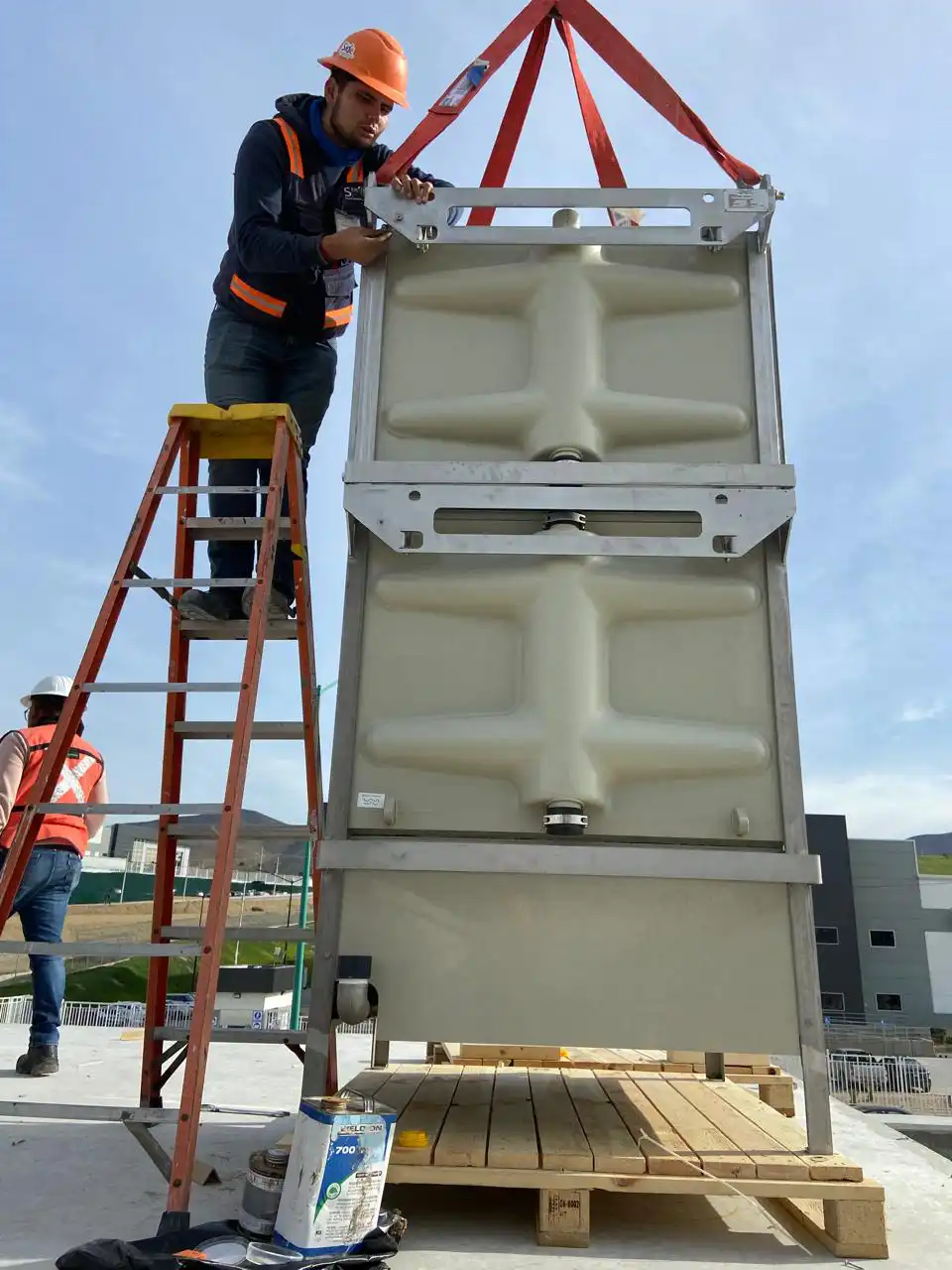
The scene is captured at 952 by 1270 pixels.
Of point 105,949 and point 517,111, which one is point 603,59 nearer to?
point 517,111

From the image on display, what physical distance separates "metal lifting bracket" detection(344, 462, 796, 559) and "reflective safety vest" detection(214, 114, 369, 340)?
1.23 meters

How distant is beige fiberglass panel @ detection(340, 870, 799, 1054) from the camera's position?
2727mm

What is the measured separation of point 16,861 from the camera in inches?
108

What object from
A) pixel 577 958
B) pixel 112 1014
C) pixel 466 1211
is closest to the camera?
pixel 466 1211

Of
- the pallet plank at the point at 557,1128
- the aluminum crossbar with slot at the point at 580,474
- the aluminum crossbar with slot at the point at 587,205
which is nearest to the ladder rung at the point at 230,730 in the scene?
the aluminum crossbar with slot at the point at 580,474

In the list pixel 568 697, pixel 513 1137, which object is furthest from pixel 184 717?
pixel 513 1137

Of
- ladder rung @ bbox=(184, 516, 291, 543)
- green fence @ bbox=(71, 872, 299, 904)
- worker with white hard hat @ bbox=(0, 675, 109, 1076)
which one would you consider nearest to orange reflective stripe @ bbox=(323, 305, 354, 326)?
ladder rung @ bbox=(184, 516, 291, 543)

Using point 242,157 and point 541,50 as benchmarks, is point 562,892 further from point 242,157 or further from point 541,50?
point 541,50

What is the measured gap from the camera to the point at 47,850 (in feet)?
14.3

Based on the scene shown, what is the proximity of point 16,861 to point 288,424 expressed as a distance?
1.79 metres

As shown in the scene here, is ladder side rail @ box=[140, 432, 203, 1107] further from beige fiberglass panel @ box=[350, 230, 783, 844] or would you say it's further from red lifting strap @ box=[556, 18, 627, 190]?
red lifting strap @ box=[556, 18, 627, 190]

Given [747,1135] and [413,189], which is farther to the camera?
[413,189]

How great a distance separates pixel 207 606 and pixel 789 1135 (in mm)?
2670

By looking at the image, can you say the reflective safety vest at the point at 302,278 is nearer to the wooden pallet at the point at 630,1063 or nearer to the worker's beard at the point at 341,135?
the worker's beard at the point at 341,135
